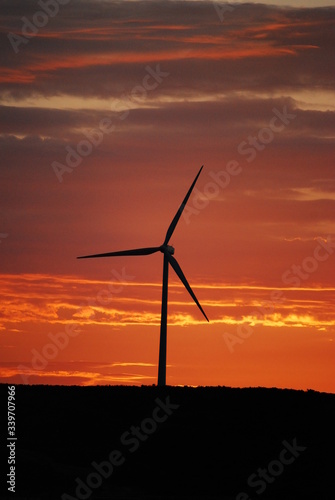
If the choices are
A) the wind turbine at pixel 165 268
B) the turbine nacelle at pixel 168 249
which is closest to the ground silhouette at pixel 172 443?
the wind turbine at pixel 165 268

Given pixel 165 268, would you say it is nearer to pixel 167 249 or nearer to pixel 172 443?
pixel 167 249

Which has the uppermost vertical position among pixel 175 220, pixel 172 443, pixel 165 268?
pixel 175 220

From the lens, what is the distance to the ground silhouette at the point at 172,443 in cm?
8306

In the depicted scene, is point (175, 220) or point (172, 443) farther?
point (175, 220)

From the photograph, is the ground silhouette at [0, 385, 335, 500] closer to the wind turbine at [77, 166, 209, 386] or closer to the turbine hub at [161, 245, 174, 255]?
the wind turbine at [77, 166, 209, 386]

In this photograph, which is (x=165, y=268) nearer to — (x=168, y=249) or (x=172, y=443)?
(x=168, y=249)

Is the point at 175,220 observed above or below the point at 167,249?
above

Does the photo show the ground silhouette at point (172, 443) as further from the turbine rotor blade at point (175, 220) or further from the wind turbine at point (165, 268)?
the turbine rotor blade at point (175, 220)

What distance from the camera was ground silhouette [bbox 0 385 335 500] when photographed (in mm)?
83062

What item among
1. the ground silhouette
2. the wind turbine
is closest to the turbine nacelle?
the wind turbine

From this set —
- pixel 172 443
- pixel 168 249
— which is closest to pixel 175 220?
pixel 168 249

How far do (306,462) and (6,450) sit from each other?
88.0 feet

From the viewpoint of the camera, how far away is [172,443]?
95875 millimetres

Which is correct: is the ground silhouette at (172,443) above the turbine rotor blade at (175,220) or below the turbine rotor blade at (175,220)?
below
